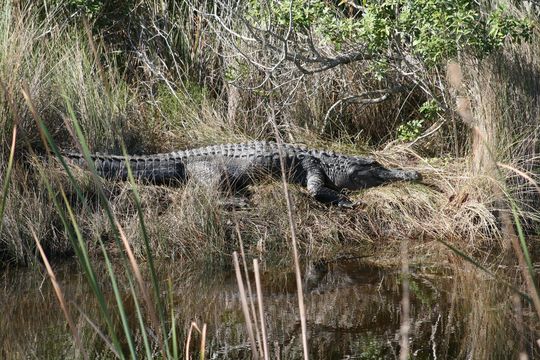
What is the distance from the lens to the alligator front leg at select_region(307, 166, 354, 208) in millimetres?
6512

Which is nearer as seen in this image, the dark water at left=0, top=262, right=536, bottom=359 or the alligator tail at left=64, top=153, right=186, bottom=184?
the dark water at left=0, top=262, right=536, bottom=359

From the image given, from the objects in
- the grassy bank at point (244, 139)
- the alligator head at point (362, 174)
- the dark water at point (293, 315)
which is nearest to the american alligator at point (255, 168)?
the alligator head at point (362, 174)

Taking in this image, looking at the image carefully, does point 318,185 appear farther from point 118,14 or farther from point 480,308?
point 118,14

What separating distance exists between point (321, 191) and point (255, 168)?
0.55m

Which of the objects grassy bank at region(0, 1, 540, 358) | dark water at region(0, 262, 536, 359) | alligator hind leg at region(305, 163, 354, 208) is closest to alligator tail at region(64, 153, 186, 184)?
grassy bank at region(0, 1, 540, 358)

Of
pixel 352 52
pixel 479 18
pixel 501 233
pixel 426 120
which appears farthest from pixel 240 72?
pixel 501 233

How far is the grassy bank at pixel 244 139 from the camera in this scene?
18.3ft

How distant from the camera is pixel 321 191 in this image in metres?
6.64

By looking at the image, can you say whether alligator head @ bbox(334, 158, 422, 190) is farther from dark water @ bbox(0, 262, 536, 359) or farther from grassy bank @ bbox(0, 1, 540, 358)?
dark water @ bbox(0, 262, 536, 359)

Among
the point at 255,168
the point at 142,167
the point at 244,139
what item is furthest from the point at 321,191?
the point at 142,167

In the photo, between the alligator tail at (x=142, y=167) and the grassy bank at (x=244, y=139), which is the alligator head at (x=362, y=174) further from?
the alligator tail at (x=142, y=167)

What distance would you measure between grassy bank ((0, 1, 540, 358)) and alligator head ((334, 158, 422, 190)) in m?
0.25

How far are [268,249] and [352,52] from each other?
2.08 m

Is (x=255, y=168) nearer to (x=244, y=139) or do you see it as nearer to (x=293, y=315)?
(x=244, y=139)
